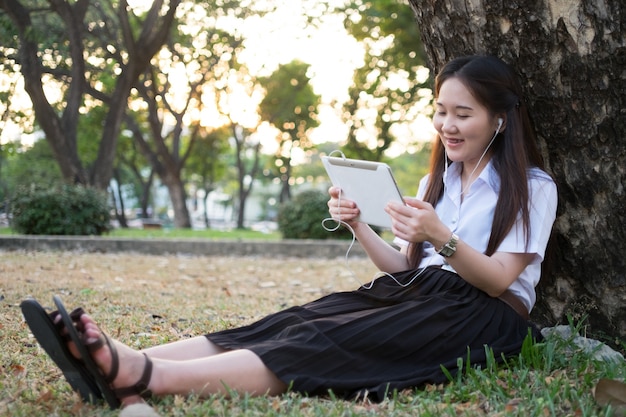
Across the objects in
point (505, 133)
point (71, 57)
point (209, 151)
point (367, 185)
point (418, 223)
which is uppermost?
point (71, 57)

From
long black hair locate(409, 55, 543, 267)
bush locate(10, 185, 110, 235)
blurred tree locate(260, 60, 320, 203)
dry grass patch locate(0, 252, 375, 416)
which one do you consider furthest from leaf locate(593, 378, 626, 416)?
blurred tree locate(260, 60, 320, 203)

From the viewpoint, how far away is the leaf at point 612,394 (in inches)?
94.3

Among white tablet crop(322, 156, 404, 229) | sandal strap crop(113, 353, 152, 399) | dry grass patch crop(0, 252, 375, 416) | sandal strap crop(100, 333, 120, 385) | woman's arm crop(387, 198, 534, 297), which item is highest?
white tablet crop(322, 156, 404, 229)

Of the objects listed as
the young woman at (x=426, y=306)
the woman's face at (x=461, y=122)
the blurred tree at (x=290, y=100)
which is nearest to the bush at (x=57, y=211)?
the young woman at (x=426, y=306)

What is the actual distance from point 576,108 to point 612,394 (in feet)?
4.29

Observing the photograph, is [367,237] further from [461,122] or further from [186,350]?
[186,350]

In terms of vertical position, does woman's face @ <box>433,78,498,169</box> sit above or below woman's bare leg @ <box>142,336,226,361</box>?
above

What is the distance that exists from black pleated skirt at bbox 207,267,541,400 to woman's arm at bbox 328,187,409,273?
20 centimetres

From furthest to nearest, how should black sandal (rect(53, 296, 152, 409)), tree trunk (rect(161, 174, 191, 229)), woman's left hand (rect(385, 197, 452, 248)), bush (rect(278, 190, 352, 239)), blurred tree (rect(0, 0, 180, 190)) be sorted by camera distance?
tree trunk (rect(161, 174, 191, 229)), blurred tree (rect(0, 0, 180, 190)), bush (rect(278, 190, 352, 239)), woman's left hand (rect(385, 197, 452, 248)), black sandal (rect(53, 296, 152, 409))

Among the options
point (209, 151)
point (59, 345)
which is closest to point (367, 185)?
point (59, 345)

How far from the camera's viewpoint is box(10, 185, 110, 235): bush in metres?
11.4

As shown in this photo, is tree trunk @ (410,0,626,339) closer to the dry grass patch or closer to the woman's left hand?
the woman's left hand

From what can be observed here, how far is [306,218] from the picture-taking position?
12.5 metres

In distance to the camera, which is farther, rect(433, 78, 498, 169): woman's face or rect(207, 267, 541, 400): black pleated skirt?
rect(433, 78, 498, 169): woman's face
